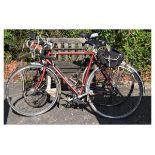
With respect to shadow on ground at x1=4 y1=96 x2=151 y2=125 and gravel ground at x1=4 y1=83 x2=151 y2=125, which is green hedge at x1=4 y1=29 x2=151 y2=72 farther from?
gravel ground at x1=4 y1=83 x2=151 y2=125

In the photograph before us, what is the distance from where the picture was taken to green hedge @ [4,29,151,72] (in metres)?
8.44

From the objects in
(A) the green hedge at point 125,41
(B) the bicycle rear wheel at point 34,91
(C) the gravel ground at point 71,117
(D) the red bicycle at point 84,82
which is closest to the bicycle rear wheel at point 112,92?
(D) the red bicycle at point 84,82

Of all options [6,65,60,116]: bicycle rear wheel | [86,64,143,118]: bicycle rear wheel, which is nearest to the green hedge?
[86,64,143,118]: bicycle rear wheel

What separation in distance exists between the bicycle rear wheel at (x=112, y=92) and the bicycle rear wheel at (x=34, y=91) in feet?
2.22

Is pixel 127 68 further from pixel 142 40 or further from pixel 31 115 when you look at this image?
pixel 142 40

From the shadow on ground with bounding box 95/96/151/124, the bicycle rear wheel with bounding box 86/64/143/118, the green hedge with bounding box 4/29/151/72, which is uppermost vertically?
the green hedge with bounding box 4/29/151/72

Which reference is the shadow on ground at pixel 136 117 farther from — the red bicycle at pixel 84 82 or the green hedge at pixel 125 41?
the green hedge at pixel 125 41

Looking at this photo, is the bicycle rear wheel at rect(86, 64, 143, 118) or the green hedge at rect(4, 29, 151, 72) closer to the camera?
the bicycle rear wheel at rect(86, 64, 143, 118)

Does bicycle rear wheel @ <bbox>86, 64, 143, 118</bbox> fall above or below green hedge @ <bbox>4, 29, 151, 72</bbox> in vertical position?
below

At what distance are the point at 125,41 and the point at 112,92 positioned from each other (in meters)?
2.75

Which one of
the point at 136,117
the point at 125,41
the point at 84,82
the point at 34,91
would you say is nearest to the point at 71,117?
the point at 84,82

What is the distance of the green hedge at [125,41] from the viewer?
8438 millimetres

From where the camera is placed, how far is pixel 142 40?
843cm

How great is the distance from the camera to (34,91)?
20.0ft
